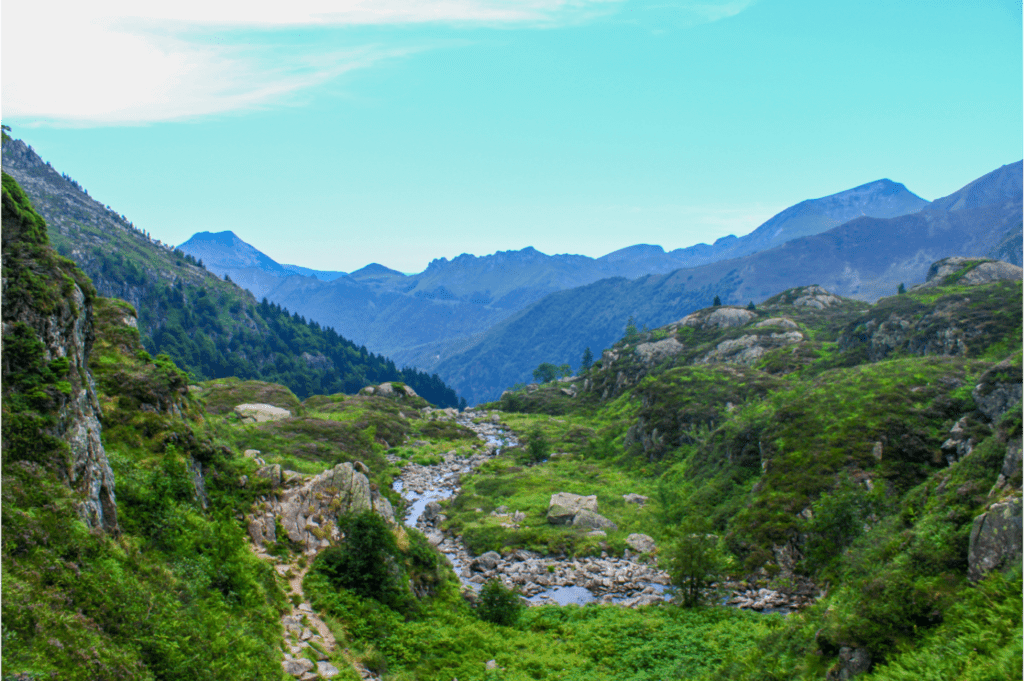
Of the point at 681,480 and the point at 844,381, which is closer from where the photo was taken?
the point at 844,381

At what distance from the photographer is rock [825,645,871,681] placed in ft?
50.8

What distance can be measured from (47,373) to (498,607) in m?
23.2

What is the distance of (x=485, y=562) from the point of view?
42562 millimetres

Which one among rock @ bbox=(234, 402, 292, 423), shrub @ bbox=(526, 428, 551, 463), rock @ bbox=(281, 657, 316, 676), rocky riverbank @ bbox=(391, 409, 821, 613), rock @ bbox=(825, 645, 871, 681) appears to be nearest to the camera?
rock @ bbox=(825, 645, 871, 681)

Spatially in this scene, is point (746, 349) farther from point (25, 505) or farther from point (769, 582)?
point (25, 505)

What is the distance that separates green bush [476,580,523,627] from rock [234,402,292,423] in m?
55.6

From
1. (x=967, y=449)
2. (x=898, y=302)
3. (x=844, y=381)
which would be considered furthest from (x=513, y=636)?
(x=898, y=302)

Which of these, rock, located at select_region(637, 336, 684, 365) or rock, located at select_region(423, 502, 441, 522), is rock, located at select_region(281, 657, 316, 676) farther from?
rock, located at select_region(637, 336, 684, 365)

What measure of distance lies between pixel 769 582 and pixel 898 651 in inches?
814

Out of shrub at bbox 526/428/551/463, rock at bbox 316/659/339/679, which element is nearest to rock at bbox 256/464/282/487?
rock at bbox 316/659/339/679

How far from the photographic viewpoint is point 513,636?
28.5 metres

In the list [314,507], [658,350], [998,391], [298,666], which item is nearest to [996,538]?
[298,666]

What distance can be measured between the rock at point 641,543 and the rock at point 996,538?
30.1 metres

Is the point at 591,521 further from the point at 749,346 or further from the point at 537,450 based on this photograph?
the point at 749,346
